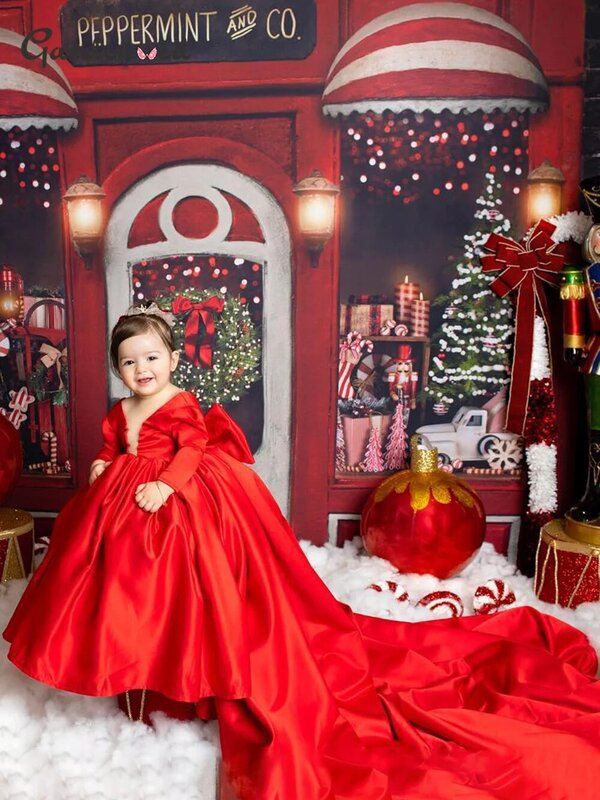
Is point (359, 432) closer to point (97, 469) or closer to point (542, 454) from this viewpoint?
point (542, 454)

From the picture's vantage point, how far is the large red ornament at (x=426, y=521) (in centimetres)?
300

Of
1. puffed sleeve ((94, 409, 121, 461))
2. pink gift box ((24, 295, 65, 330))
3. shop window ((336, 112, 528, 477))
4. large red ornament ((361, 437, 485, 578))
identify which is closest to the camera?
puffed sleeve ((94, 409, 121, 461))

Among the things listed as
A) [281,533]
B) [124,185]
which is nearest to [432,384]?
[281,533]

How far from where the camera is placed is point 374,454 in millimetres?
3408

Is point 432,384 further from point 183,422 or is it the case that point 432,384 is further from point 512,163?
point 183,422

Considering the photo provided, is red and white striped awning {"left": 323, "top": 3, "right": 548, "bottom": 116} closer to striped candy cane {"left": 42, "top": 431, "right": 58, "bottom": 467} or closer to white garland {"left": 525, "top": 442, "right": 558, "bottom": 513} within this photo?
white garland {"left": 525, "top": 442, "right": 558, "bottom": 513}

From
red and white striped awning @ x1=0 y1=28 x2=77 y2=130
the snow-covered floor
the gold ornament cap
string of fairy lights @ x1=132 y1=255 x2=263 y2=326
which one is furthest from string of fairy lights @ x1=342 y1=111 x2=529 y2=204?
the snow-covered floor

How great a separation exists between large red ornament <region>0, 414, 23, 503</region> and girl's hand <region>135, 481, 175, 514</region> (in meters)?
1.26

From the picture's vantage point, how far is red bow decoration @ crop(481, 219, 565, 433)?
125 inches

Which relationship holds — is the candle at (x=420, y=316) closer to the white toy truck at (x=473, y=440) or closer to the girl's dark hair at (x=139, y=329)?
the white toy truck at (x=473, y=440)

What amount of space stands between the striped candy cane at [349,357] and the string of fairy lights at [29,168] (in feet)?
4.85

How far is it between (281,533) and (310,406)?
1132mm

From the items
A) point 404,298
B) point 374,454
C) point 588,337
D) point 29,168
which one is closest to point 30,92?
point 29,168

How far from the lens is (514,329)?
3281 mm
